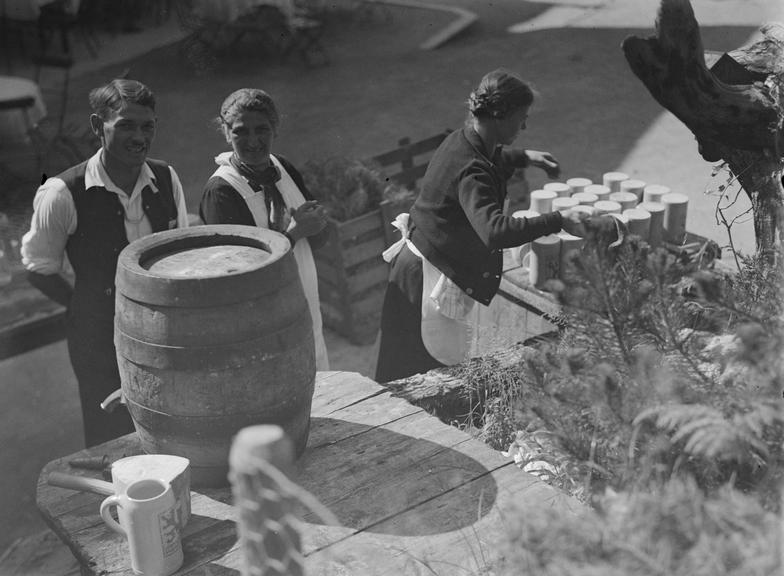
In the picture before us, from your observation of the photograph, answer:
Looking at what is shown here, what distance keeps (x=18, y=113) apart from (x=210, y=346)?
639 centimetres

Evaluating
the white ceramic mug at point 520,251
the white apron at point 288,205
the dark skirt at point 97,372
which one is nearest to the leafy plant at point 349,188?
the white ceramic mug at point 520,251

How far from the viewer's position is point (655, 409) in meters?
2.00

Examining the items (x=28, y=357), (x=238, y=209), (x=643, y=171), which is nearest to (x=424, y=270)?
(x=238, y=209)

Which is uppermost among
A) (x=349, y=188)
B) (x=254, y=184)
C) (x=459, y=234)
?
(x=254, y=184)

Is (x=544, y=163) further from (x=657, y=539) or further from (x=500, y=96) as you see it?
(x=657, y=539)

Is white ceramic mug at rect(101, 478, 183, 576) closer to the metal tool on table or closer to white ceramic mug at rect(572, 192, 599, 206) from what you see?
the metal tool on table

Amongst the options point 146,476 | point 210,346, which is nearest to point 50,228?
point 210,346

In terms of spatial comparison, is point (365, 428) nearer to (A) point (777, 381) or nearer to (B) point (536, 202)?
(A) point (777, 381)

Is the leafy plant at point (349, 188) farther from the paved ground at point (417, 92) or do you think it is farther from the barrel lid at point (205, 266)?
the barrel lid at point (205, 266)

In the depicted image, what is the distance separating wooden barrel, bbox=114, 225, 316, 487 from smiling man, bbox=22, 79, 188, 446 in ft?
2.15

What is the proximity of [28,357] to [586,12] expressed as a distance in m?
10.8

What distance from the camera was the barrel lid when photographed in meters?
2.72

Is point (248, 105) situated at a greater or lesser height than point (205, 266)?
greater

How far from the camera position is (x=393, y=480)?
3012mm
